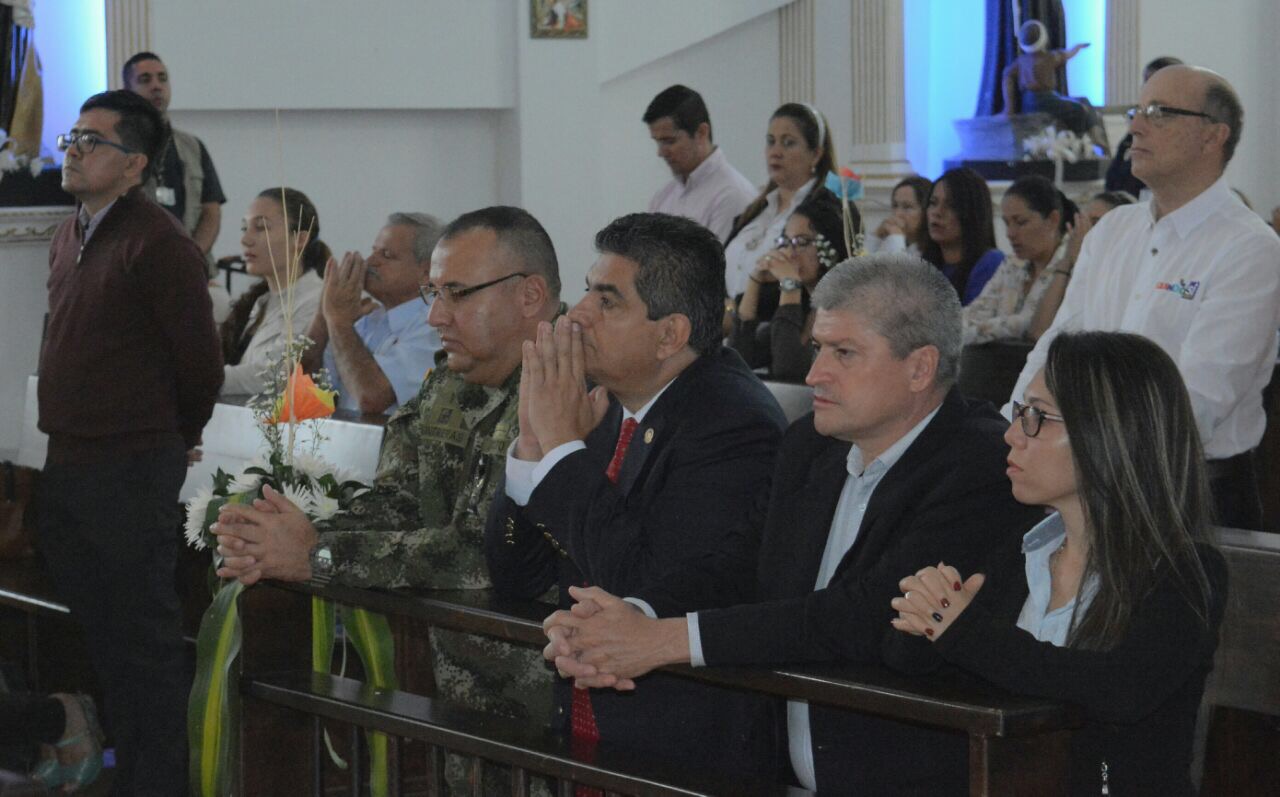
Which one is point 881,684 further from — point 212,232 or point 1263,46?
point 1263,46

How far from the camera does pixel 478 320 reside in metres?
2.88

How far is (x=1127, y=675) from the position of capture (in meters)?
1.85

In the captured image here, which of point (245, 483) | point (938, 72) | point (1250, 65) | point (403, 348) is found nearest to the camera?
point (245, 483)

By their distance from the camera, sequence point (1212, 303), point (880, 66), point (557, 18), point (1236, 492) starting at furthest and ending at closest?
point (880, 66), point (557, 18), point (1236, 492), point (1212, 303)

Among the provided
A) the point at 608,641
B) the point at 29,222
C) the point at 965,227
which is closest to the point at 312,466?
the point at 608,641

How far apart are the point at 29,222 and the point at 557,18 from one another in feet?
11.1

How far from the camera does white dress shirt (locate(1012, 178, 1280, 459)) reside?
3258mm

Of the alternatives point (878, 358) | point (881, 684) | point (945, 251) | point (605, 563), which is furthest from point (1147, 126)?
point (945, 251)

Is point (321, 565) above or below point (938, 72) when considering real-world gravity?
below

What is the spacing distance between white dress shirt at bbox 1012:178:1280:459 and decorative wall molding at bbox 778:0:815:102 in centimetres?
708

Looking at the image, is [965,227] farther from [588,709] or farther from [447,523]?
[588,709]

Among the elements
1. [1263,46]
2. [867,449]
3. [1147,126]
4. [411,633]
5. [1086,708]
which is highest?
[1263,46]

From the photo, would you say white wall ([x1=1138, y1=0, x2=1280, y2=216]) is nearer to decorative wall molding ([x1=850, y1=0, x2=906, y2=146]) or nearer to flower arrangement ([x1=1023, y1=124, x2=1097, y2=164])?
flower arrangement ([x1=1023, y1=124, x2=1097, y2=164])

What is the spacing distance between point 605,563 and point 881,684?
564mm
